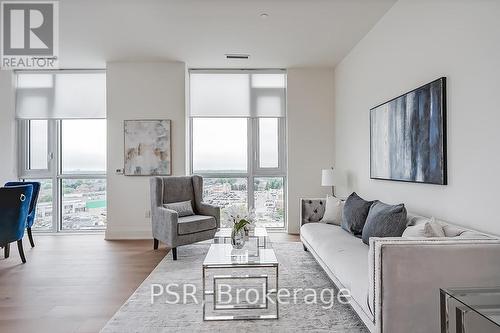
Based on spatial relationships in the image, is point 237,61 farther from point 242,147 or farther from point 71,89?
point 71,89

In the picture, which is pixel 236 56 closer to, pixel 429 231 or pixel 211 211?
pixel 211 211

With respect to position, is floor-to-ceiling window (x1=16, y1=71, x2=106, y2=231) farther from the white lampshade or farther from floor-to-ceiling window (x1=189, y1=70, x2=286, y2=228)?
the white lampshade

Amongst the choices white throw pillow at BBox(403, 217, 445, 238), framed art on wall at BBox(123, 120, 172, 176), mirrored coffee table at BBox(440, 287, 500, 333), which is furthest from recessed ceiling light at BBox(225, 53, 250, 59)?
mirrored coffee table at BBox(440, 287, 500, 333)

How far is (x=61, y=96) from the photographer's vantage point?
211 inches

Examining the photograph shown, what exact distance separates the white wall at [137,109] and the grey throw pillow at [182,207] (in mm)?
887

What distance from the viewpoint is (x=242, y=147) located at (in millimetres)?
5570

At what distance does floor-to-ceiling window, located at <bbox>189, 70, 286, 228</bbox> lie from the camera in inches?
213

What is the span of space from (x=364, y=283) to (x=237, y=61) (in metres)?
4.04

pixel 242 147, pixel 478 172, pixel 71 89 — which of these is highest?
pixel 71 89

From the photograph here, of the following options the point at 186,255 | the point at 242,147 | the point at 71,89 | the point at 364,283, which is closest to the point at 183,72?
the point at 242,147

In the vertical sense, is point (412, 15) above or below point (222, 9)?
below

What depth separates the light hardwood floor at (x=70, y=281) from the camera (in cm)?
239

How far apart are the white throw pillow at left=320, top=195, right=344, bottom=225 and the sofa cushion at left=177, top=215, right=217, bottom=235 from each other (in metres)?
1.51

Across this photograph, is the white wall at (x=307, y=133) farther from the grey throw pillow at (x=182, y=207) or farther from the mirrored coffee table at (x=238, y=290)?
the mirrored coffee table at (x=238, y=290)
